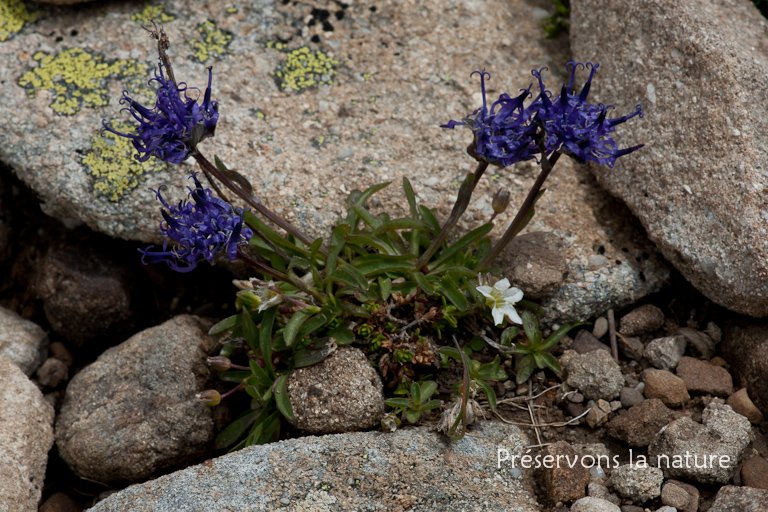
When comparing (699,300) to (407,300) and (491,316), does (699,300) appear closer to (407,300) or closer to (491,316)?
(491,316)

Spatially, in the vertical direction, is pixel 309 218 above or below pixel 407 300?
above

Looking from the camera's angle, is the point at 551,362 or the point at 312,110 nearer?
the point at 551,362

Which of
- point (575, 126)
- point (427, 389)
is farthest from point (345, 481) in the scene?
point (575, 126)

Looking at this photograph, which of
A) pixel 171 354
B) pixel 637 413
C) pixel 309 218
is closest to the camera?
pixel 637 413

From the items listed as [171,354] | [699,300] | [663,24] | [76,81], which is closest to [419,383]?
[171,354]

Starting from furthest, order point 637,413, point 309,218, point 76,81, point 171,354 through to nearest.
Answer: point 76,81, point 309,218, point 171,354, point 637,413

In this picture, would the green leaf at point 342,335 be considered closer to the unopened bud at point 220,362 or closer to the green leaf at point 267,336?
the green leaf at point 267,336

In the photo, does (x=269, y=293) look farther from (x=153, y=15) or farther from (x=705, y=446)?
(x=153, y=15)
